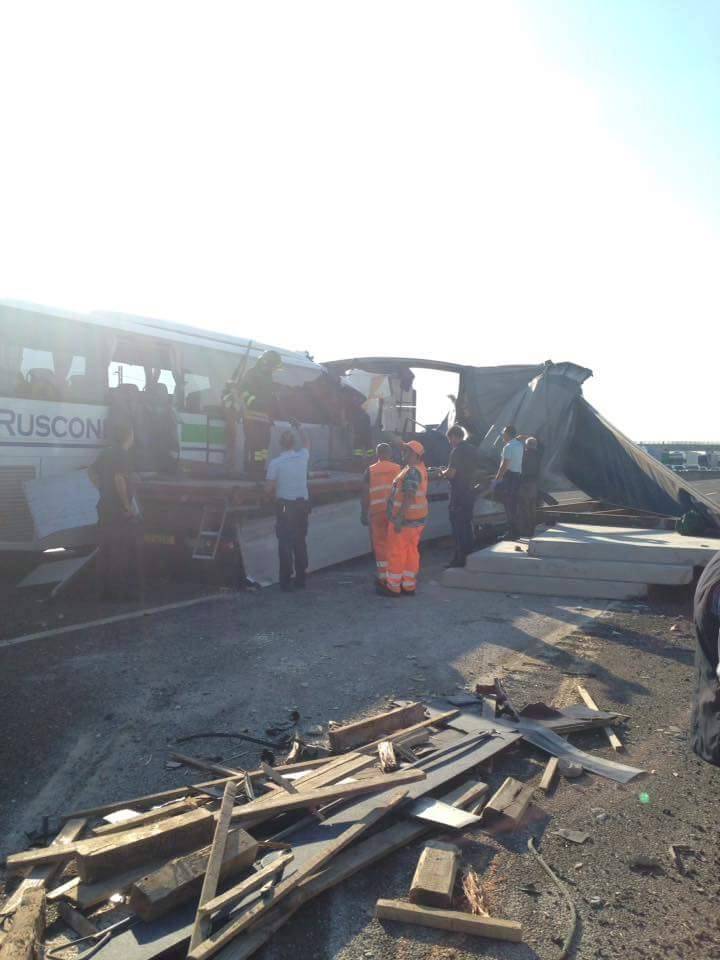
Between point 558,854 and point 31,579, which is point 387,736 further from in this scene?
point 31,579

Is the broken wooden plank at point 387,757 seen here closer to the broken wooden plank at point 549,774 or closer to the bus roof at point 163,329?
the broken wooden plank at point 549,774

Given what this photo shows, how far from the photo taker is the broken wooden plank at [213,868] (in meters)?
2.73

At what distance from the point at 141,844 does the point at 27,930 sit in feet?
1.78

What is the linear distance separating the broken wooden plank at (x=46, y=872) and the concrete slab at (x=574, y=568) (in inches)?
268

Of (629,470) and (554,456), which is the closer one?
(629,470)

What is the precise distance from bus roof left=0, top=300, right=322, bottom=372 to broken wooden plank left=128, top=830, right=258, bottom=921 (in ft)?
28.6

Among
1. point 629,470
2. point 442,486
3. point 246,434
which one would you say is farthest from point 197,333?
point 629,470

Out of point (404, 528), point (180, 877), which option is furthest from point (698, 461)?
point (180, 877)

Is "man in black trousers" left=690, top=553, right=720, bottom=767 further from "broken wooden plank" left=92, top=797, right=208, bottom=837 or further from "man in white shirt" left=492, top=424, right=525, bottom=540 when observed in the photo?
"man in white shirt" left=492, top=424, right=525, bottom=540

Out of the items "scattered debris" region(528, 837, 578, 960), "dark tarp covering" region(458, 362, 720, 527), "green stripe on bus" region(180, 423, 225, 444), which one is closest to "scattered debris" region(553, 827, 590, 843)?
"scattered debris" region(528, 837, 578, 960)

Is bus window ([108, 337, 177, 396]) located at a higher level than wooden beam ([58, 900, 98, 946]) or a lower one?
higher

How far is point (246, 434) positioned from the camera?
38.3 feet

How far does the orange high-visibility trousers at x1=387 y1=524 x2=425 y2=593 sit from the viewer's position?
9164 millimetres

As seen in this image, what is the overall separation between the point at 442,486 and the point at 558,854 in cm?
1029
